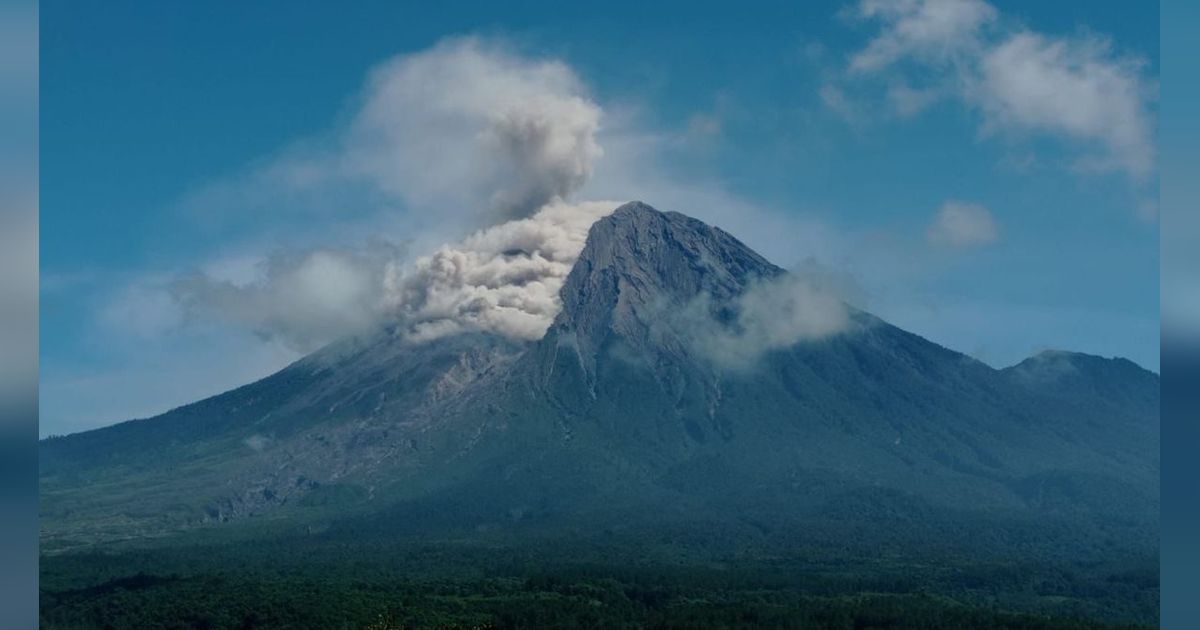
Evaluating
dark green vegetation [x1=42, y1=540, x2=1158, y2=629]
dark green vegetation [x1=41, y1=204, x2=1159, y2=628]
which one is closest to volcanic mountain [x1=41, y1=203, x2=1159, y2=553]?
dark green vegetation [x1=41, y1=204, x2=1159, y2=628]

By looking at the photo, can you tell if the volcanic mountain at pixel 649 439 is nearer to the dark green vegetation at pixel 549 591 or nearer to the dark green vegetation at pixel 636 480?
the dark green vegetation at pixel 636 480

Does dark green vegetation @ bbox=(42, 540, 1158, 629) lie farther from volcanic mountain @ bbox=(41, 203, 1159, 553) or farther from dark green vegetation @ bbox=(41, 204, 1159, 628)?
volcanic mountain @ bbox=(41, 203, 1159, 553)

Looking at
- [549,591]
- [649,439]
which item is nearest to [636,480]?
[649,439]

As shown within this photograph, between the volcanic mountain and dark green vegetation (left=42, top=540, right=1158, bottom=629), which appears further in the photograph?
the volcanic mountain

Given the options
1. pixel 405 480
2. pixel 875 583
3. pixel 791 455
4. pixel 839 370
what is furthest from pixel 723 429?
pixel 875 583

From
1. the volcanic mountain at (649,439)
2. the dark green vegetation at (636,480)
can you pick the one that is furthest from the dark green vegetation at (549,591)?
the volcanic mountain at (649,439)

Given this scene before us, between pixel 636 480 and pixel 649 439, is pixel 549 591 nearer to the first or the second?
pixel 636 480
